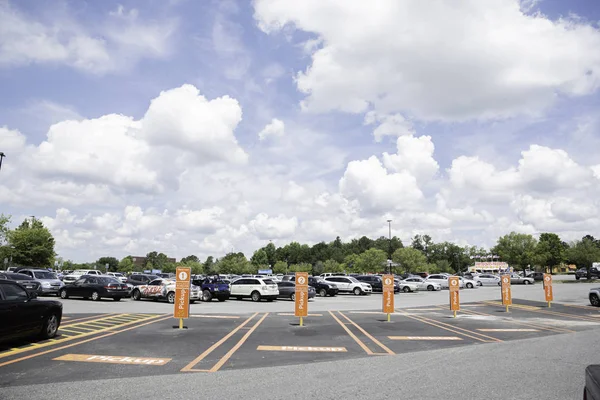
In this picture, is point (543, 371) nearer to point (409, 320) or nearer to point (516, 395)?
point (516, 395)

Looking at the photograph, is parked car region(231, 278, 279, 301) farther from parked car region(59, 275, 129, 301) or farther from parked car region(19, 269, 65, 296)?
parked car region(19, 269, 65, 296)

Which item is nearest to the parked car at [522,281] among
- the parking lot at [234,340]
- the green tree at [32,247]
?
the parking lot at [234,340]

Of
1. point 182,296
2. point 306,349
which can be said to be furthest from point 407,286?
point 306,349

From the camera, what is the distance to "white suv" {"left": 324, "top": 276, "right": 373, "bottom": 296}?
111ft

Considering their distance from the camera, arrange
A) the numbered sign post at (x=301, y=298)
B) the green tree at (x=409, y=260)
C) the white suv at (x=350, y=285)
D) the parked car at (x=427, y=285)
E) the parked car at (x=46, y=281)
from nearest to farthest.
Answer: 1. the numbered sign post at (x=301, y=298)
2. the parked car at (x=46, y=281)
3. the white suv at (x=350, y=285)
4. the parked car at (x=427, y=285)
5. the green tree at (x=409, y=260)

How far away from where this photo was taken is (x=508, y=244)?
89500 millimetres

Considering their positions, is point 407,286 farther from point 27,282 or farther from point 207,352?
point 207,352

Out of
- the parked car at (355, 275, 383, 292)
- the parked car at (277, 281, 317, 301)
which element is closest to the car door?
the parked car at (277, 281, 317, 301)

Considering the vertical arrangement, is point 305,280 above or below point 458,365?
above

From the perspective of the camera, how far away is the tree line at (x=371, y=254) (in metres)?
56.5

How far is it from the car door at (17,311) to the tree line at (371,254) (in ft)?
131

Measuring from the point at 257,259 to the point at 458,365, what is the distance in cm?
12161

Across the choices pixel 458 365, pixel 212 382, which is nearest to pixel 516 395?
pixel 458 365

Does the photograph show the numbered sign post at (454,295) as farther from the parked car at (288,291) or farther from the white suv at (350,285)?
the white suv at (350,285)
